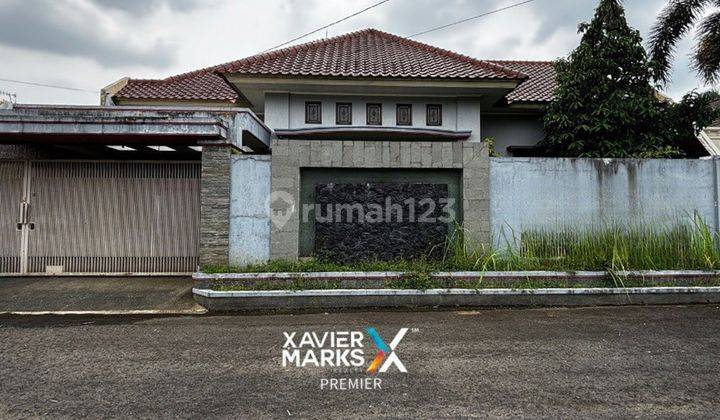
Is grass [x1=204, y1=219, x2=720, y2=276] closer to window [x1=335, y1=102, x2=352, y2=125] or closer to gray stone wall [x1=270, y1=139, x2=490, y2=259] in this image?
gray stone wall [x1=270, y1=139, x2=490, y2=259]

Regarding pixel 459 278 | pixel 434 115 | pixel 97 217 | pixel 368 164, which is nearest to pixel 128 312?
pixel 97 217

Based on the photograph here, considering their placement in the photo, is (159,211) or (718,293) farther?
(159,211)

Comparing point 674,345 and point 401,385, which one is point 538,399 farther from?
point 674,345

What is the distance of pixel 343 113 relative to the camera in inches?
414

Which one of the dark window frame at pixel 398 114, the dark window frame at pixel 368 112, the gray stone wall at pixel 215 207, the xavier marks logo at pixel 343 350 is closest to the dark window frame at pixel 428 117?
the dark window frame at pixel 398 114

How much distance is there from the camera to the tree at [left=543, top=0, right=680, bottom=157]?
890 centimetres

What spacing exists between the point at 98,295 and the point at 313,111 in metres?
6.29

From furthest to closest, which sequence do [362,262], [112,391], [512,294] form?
1. [362,262]
2. [512,294]
3. [112,391]

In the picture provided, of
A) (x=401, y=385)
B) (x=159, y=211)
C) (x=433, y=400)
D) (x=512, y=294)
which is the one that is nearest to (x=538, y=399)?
(x=433, y=400)

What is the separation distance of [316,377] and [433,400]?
102cm

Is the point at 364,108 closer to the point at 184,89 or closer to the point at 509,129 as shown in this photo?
the point at 509,129

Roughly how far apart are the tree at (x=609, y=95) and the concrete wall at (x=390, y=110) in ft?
6.47

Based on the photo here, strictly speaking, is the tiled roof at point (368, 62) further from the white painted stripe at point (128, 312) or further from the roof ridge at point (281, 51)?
the white painted stripe at point (128, 312)

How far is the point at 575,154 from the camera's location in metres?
9.36
